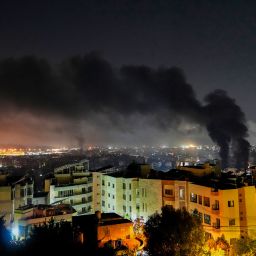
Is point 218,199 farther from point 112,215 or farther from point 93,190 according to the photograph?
point 93,190

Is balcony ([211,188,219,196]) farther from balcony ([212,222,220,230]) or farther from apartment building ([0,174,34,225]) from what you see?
apartment building ([0,174,34,225])

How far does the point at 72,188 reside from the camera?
47.0 metres

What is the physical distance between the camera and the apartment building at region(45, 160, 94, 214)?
4525cm

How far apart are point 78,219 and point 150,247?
8701 mm

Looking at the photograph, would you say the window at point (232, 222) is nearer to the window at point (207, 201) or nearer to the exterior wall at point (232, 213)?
the exterior wall at point (232, 213)

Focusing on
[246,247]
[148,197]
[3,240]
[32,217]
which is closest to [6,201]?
[32,217]

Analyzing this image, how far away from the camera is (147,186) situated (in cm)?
4122

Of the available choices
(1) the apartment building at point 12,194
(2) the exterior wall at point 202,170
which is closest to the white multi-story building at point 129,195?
(2) the exterior wall at point 202,170

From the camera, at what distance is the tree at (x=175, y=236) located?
24.7m

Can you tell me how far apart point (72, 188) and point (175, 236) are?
25.1 meters

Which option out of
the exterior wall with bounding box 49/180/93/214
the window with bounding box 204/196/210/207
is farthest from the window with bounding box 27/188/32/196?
the window with bounding box 204/196/210/207

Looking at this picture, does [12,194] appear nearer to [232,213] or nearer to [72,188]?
[72,188]

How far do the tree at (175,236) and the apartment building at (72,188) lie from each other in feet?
68.6

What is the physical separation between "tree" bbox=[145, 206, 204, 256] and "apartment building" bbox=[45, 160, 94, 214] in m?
20.9
